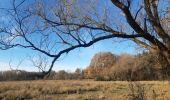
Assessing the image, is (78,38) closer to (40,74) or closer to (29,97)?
(40,74)

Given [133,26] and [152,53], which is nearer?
[133,26]

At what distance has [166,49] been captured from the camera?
14.1m

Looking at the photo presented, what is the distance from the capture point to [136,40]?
15430mm

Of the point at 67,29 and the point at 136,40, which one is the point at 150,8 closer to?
the point at 136,40

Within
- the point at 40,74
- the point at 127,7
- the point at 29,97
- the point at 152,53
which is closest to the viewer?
the point at 40,74

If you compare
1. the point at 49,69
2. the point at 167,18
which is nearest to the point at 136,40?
the point at 167,18

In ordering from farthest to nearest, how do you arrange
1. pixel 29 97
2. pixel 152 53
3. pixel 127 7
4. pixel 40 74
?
pixel 29 97
pixel 152 53
pixel 127 7
pixel 40 74

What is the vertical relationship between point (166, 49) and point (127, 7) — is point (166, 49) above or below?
below

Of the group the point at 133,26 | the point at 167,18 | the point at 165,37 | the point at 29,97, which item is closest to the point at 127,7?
the point at 133,26

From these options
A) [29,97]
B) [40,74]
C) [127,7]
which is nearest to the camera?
[40,74]

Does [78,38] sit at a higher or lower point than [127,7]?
lower

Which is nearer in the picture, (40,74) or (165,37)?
(40,74)

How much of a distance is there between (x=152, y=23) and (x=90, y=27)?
207 centimetres

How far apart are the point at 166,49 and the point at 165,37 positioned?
1.29 feet
